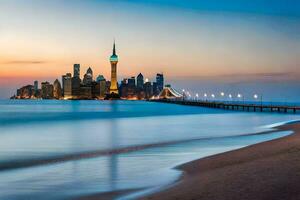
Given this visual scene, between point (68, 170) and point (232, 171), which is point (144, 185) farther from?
point (68, 170)

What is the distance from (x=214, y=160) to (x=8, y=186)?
8.05m

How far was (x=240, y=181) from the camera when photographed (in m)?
11.3

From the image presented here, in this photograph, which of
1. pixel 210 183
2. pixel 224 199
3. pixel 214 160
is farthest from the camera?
pixel 214 160

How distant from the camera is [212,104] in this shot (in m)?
124

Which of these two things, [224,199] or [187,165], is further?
[187,165]

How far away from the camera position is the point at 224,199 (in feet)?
30.9

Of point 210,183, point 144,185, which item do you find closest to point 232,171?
point 210,183

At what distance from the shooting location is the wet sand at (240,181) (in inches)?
383

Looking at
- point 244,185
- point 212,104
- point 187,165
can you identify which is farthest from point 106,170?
point 212,104

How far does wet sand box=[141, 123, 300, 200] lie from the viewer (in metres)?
9.73

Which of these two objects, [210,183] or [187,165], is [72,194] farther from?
[187,165]

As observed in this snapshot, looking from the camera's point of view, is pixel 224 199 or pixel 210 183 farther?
pixel 210 183

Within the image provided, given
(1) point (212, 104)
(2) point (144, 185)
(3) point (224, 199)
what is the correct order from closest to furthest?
(3) point (224, 199) → (2) point (144, 185) → (1) point (212, 104)

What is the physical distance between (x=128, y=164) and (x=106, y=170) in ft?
5.53
